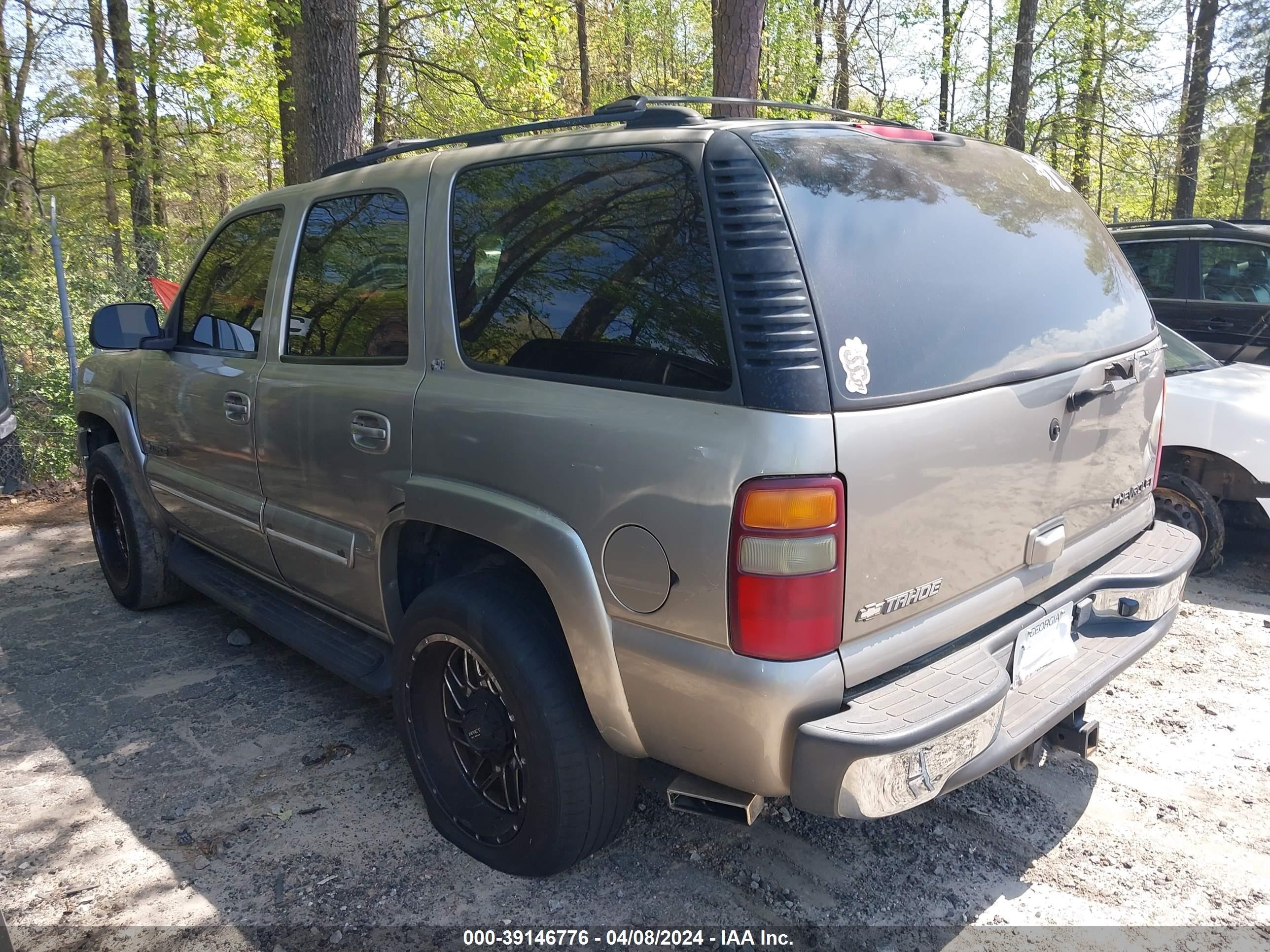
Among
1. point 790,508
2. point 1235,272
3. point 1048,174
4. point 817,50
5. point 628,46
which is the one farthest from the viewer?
point 628,46

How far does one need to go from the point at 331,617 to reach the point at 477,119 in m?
13.0

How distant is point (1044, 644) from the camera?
2.49m

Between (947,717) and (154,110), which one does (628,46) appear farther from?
(947,717)

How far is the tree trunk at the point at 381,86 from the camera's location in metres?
12.5

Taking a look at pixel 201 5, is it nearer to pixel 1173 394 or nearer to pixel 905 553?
pixel 1173 394

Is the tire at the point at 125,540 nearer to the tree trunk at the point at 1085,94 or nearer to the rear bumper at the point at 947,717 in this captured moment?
the rear bumper at the point at 947,717

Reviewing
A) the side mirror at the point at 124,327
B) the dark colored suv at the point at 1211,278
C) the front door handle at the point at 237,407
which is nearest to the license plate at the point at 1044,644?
the front door handle at the point at 237,407

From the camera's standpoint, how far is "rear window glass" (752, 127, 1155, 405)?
2.04 metres

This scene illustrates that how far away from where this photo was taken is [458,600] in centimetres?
251

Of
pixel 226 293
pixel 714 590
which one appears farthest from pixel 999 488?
pixel 226 293

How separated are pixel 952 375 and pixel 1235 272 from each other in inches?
237

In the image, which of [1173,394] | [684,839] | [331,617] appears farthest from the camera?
[1173,394]

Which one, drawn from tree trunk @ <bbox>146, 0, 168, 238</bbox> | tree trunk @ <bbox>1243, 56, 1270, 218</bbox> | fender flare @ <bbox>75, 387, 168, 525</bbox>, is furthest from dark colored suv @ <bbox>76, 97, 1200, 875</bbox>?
tree trunk @ <bbox>1243, 56, 1270, 218</bbox>

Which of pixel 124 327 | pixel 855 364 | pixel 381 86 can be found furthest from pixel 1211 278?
pixel 381 86
